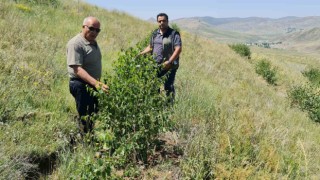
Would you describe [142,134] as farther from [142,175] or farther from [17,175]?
[17,175]

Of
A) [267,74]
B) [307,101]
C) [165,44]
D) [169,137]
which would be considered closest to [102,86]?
[169,137]

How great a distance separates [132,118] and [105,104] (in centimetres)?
39

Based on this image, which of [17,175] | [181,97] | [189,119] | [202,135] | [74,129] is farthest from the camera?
[181,97]

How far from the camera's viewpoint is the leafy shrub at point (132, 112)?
4.14 m

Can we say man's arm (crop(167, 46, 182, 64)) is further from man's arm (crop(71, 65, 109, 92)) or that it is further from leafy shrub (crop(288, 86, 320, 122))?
leafy shrub (crop(288, 86, 320, 122))

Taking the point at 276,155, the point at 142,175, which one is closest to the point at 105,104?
the point at 142,175

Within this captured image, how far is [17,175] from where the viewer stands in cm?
353

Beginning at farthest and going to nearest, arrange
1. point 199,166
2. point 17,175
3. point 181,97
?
point 181,97 → point 199,166 → point 17,175

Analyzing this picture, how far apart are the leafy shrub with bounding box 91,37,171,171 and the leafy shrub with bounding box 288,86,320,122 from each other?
7936 mm

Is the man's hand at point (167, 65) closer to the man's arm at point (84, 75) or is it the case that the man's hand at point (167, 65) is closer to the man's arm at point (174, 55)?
the man's arm at point (174, 55)

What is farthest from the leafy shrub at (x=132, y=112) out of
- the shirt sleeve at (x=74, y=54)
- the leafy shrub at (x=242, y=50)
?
the leafy shrub at (x=242, y=50)

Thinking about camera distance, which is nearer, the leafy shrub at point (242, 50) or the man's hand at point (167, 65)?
the man's hand at point (167, 65)

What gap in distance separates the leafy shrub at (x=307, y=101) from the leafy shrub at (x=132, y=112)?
7.94m

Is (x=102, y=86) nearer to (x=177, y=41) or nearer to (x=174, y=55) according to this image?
(x=174, y=55)
